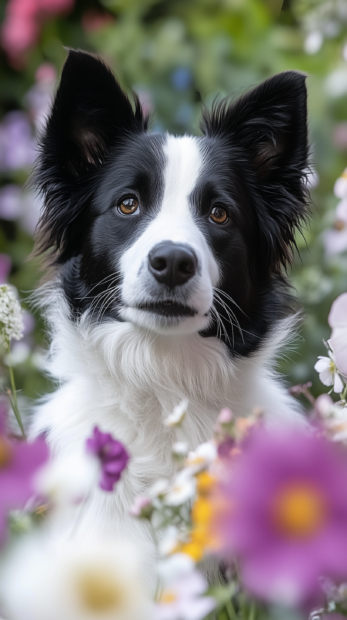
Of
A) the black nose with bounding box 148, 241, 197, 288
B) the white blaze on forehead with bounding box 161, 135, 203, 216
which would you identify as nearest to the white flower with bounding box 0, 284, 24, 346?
the black nose with bounding box 148, 241, 197, 288

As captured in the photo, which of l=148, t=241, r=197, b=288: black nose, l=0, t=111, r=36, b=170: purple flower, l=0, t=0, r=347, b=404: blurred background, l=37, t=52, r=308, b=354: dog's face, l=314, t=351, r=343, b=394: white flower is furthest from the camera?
l=0, t=111, r=36, b=170: purple flower

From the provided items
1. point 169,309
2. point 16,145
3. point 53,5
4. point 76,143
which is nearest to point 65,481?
point 169,309

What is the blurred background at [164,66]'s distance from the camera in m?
4.96

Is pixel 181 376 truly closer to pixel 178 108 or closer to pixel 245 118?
pixel 245 118

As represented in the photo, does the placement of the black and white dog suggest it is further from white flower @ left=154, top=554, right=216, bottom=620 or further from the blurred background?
the blurred background

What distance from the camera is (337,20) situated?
3.74 m

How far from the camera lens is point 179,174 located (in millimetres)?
2627

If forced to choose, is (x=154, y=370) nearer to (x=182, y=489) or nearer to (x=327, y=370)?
(x=327, y=370)

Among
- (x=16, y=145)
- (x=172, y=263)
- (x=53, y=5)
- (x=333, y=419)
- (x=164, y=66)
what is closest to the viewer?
(x=333, y=419)

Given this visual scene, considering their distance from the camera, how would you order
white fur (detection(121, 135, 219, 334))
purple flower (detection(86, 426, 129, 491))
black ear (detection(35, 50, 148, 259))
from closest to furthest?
1. purple flower (detection(86, 426, 129, 491))
2. white fur (detection(121, 135, 219, 334))
3. black ear (detection(35, 50, 148, 259))

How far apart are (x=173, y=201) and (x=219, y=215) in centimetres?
21

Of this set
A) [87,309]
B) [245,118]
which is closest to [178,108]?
[245,118]

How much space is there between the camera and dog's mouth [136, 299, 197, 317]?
7.77 feet

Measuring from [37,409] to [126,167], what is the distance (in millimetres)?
1106
